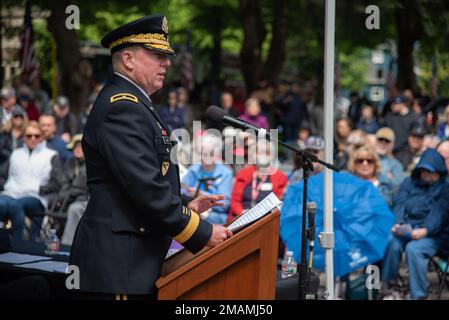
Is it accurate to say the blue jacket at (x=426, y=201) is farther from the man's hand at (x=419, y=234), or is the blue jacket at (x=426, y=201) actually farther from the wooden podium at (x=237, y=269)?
the wooden podium at (x=237, y=269)

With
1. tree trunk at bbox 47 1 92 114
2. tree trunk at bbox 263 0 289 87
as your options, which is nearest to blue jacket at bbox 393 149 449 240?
tree trunk at bbox 47 1 92 114

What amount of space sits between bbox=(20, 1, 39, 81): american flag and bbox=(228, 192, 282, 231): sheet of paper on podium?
15.4m

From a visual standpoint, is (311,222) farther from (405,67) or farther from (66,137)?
(405,67)

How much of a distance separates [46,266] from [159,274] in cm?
230

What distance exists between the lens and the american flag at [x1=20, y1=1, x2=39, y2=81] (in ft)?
61.1

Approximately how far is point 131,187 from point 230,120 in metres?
0.80

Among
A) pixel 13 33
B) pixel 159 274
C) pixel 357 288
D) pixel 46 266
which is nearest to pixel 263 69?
pixel 13 33

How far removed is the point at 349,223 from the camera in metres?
8.05

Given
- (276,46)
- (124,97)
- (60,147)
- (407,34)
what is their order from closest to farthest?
(124,97) → (60,147) → (407,34) → (276,46)

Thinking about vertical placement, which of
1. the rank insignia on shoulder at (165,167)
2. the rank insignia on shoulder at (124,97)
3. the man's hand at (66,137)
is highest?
the man's hand at (66,137)

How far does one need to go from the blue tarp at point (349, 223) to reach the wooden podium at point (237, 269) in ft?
13.6

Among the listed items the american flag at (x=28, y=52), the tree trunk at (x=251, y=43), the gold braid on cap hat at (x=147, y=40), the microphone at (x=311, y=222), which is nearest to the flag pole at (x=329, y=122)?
the microphone at (x=311, y=222)

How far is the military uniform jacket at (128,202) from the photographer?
389cm

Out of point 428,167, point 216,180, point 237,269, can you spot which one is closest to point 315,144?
point 216,180
